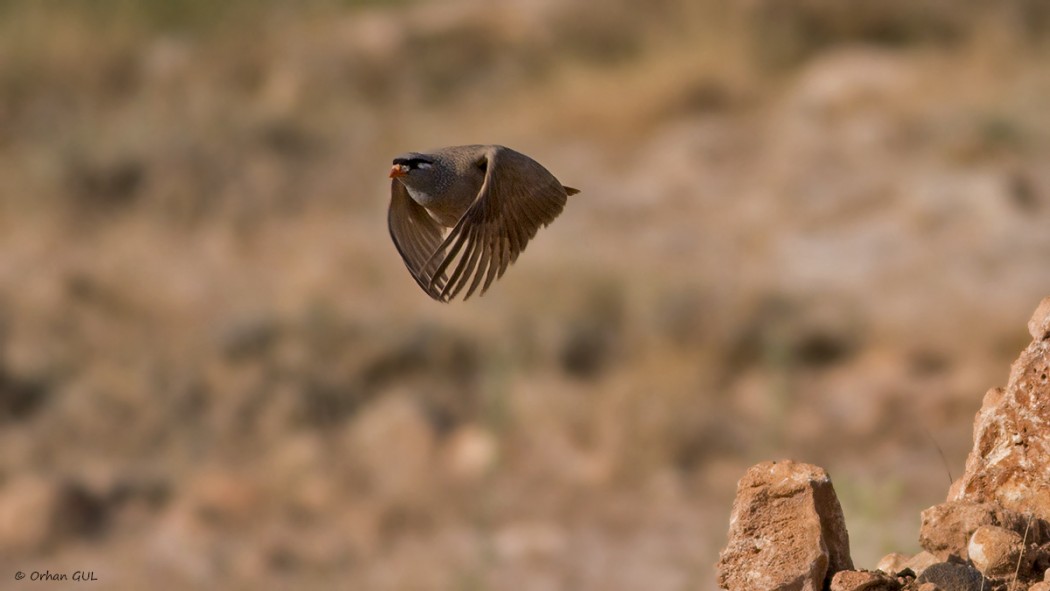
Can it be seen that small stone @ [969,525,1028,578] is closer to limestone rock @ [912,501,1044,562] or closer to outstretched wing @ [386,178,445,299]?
limestone rock @ [912,501,1044,562]

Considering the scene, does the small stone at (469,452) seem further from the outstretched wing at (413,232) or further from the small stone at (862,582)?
the small stone at (862,582)

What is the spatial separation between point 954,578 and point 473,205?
1.34m

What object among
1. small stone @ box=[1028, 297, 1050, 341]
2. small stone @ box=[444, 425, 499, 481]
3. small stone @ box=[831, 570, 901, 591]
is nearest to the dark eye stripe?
small stone @ box=[831, 570, 901, 591]

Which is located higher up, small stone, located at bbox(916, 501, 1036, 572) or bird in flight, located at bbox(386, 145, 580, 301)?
bird in flight, located at bbox(386, 145, 580, 301)

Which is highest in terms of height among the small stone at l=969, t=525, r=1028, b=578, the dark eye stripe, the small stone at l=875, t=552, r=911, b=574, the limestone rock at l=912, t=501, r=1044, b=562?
the dark eye stripe

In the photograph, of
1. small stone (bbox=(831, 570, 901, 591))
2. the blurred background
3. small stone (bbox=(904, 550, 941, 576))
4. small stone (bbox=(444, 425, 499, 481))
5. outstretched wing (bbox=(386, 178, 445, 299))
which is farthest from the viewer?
small stone (bbox=(444, 425, 499, 481))

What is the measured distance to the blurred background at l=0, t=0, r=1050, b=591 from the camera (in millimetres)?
10742

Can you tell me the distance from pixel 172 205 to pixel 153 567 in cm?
443

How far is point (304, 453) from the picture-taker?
37.4 ft

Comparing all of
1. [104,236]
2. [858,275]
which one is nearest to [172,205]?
[104,236]

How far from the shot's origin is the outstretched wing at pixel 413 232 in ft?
14.0

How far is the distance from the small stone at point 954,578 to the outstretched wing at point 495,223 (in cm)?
115

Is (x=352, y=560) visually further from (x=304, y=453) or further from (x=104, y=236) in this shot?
(x=104, y=236)

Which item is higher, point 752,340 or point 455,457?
point 752,340
